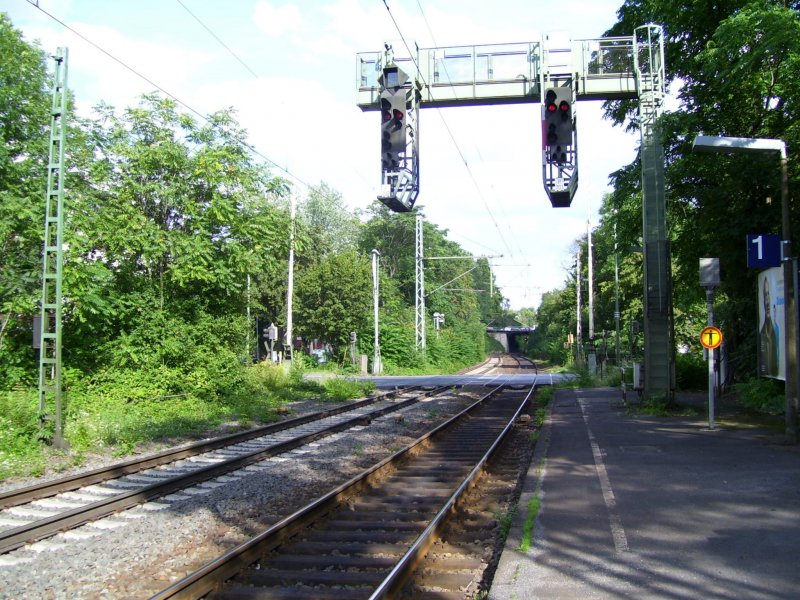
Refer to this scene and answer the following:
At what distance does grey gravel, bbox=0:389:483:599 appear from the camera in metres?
6.14

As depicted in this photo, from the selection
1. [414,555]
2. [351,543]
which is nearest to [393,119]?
[351,543]

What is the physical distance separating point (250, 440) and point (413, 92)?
764 cm

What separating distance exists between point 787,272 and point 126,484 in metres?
11.0

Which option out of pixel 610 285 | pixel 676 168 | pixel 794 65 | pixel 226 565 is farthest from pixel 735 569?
pixel 610 285

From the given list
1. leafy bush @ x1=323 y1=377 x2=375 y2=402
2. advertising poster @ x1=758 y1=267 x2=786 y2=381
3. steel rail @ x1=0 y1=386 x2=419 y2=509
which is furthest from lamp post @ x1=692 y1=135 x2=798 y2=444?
leafy bush @ x1=323 y1=377 x2=375 y2=402

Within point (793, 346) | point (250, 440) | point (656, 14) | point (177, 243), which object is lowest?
point (250, 440)

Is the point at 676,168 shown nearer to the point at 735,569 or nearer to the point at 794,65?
the point at 794,65

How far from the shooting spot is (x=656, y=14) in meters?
20.3

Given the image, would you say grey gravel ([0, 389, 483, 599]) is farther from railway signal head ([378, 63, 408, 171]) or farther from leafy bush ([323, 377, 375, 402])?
leafy bush ([323, 377, 375, 402])

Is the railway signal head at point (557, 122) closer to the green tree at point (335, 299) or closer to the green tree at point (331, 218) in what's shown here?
the green tree at point (335, 299)

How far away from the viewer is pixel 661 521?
762 centimetres

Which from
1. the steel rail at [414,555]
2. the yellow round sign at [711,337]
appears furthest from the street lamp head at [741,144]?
the steel rail at [414,555]

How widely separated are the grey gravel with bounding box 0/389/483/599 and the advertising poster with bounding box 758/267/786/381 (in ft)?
27.3

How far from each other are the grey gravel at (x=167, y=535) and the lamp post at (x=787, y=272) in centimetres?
698
